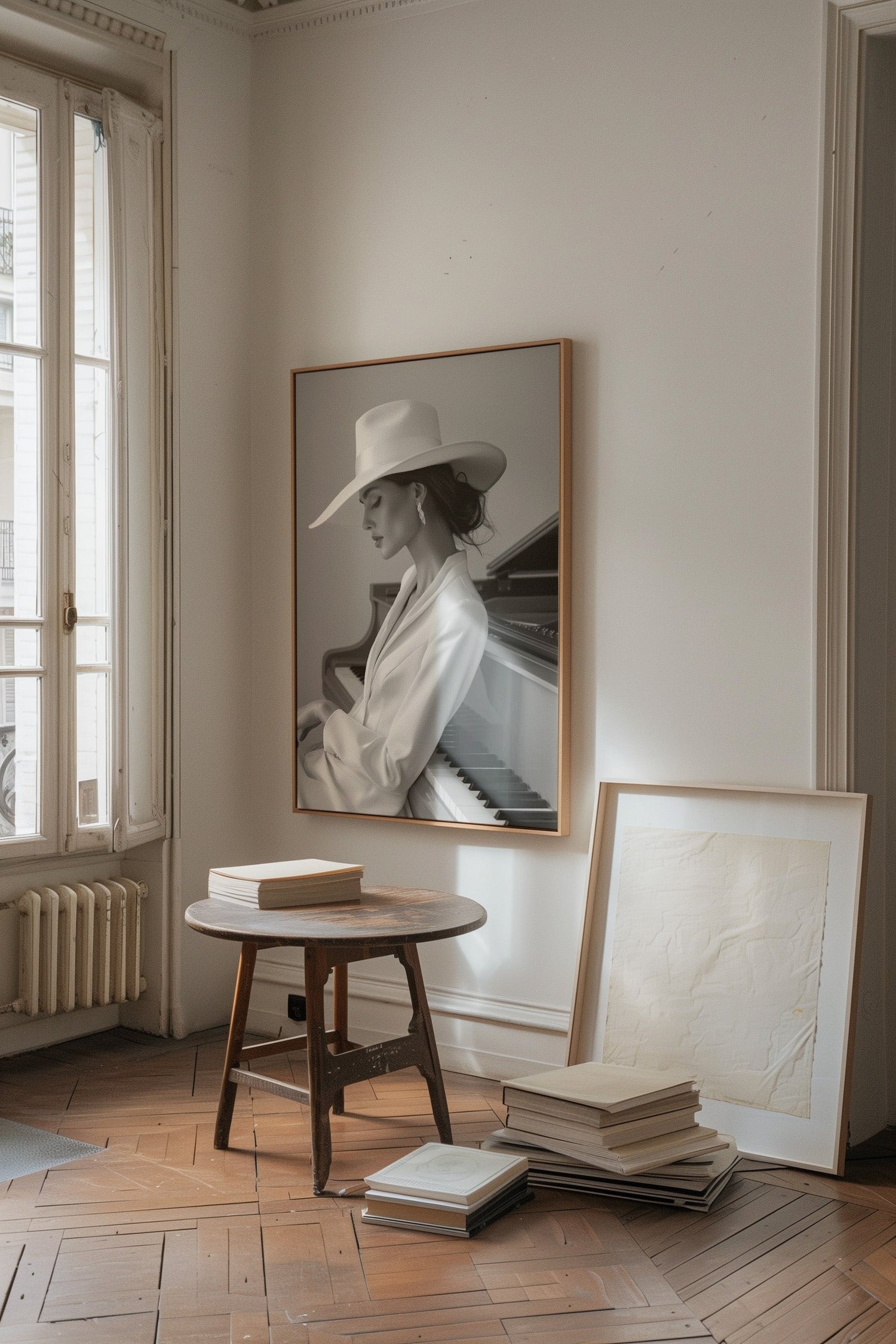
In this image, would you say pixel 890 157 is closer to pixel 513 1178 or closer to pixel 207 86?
pixel 207 86

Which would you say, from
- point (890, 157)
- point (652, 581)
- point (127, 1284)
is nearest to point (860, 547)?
point (652, 581)

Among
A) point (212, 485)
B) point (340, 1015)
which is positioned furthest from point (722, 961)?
point (212, 485)

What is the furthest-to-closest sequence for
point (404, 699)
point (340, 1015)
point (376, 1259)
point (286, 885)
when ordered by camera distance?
1. point (404, 699)
2. point (340, 1015)
3. point (286, 885)
4. point (376, 1259)

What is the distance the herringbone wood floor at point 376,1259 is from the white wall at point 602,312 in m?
0.90

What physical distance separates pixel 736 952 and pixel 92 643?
220cm

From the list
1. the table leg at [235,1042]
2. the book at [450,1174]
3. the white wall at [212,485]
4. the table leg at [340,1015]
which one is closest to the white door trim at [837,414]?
the book at [450,1174]

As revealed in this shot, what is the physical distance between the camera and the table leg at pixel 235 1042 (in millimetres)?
3146

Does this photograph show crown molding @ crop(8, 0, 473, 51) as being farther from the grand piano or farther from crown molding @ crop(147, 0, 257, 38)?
the grand piano

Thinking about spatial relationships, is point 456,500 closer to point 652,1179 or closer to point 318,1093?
point 318,1093

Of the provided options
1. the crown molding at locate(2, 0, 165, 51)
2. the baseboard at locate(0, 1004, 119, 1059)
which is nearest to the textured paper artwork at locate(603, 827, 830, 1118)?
the baseboard at locate(0, 1004, 119, 1059)

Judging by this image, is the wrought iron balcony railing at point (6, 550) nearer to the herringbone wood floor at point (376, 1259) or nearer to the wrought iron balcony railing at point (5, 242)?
the wrought iron balcony railing at point (5, 242)

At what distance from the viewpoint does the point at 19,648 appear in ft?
12.5

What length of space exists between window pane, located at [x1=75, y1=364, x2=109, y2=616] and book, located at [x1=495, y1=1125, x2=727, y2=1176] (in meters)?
2.19

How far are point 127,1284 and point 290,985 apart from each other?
1742 millimetres
